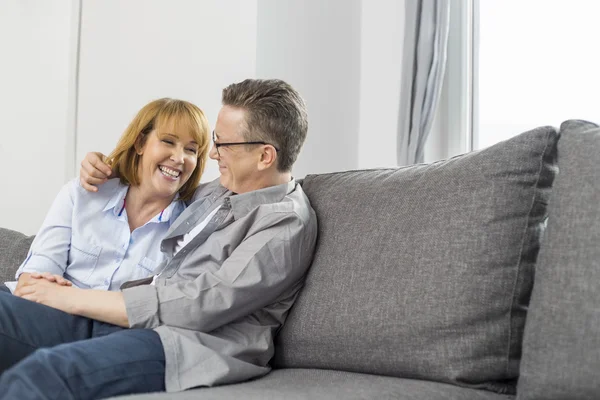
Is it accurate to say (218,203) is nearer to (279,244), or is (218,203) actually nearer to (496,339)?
(279,244)

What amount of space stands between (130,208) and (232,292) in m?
0.69

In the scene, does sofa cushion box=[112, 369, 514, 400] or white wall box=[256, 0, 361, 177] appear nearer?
sofa cushion box=[112, 369, 514, 400]

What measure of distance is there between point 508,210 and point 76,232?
1230 millimetres

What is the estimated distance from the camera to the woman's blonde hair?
2234mm

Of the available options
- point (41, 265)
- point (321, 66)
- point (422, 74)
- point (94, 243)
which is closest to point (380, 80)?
point (321, 66)

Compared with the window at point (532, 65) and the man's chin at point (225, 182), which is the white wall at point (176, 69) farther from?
the man's chin at point (225, 182)

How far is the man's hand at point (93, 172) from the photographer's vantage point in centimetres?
218

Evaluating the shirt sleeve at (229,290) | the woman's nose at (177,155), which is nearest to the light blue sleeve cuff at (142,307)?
the shirt sleeve at (229,290)

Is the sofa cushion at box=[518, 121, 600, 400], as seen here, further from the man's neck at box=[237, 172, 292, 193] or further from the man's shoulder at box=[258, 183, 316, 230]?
the man's neck at box=[237, 172, 292, 193]

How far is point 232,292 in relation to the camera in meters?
1.72

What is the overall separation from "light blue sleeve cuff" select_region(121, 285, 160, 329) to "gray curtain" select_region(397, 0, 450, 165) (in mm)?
1927

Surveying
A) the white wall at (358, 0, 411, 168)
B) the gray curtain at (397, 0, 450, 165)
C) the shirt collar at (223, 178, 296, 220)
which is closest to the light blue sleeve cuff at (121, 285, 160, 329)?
the shirt collar at (223, 178, 296, 220)

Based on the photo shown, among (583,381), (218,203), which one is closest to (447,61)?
(218,203)

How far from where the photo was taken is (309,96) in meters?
3.76
